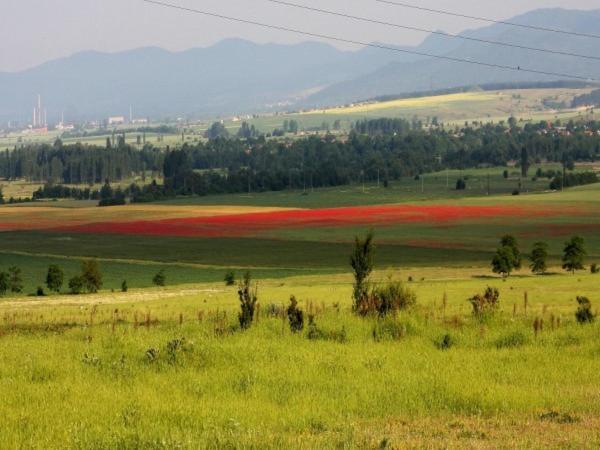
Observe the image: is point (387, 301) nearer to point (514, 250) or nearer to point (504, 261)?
point (504, 261)

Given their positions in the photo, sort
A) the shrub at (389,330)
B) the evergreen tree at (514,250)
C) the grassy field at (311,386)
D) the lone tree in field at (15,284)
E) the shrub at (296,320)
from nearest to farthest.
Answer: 1. the grassy field at (311,386)
2. the shrub at (389,330)
3. the shrub at (296,320)
4. the lone tree in field at (15,284)
5. the evergreen tree at (514,250)

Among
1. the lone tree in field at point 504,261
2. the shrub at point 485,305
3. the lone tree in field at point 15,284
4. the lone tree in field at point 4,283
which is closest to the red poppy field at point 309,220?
the lone tree in field at point 15,284

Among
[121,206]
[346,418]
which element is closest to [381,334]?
[346,418]

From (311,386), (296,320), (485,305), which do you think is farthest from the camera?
(485,305)

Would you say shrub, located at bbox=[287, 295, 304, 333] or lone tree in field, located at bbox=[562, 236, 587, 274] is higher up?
shrub, located at bbox=[287, 295, 304, 333]

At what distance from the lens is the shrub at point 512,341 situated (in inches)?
922

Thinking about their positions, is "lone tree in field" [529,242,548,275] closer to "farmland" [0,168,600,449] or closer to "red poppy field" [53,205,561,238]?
"farmland" [0,168,600,449]

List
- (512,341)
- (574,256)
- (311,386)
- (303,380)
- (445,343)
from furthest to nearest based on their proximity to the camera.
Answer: (574,256), (512,341), (445,343), (303,380), (311,386)

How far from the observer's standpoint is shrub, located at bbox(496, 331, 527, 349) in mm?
23422

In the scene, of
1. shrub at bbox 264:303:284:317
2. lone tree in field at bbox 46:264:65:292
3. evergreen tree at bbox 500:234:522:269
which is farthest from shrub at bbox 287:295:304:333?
evergreen tree at bbox 500:234:522:269

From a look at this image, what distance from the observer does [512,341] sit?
23.6m

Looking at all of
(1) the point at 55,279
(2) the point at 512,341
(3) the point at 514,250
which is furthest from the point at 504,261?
(2) the point at 512,341

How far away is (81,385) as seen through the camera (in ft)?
61.5

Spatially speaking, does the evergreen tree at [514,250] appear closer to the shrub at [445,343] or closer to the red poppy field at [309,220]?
the red poppy field at [309,220]
